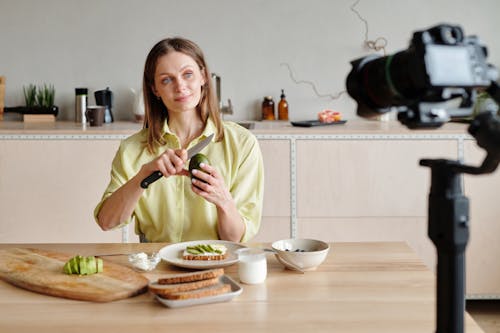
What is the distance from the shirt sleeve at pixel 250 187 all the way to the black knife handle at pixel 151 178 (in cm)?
36

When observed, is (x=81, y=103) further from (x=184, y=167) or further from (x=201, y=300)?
(x=201, y=300)

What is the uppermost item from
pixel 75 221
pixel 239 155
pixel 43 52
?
pixel 43 52

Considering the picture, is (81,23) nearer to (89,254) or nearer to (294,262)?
(89,254)

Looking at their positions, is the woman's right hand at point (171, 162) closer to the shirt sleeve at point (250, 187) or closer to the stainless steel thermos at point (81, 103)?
the shirt sleeve at point (250, 187)

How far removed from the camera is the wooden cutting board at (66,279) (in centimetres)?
143

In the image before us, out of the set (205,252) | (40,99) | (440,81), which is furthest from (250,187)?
(40,99)

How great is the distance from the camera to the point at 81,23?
3.92 m

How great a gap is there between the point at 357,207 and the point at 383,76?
2.55 meters

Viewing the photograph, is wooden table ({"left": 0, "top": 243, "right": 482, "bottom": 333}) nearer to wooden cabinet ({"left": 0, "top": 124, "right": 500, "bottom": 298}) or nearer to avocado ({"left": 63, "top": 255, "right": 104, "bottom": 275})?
avocado ({"left": 63, "top": 255, "right": 104, "bottom": 275})

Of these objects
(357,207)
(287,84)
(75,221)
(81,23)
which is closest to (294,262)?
(357,207)

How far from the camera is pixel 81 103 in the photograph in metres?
3.83

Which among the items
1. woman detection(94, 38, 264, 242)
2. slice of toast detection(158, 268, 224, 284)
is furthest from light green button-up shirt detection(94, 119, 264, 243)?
slice of toast detection(158, 268, 224, 284)

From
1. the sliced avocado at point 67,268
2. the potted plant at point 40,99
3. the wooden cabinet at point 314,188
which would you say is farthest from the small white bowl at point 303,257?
the potted plant at point 40,99

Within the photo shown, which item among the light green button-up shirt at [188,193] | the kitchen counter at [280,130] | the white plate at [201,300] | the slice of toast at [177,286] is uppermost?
the kitchen counter at [280,130]
